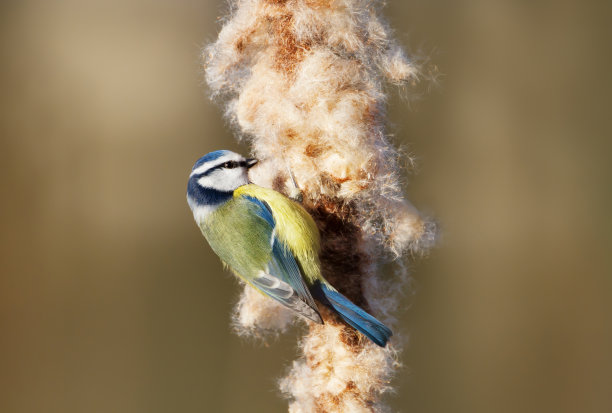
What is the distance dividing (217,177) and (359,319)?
18.7 inches

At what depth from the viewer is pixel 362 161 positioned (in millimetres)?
972

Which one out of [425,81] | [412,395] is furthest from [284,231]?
[412,395]

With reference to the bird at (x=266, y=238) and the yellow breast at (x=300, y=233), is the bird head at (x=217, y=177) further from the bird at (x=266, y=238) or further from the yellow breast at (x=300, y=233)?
the yellow breast at (x=300, y=233)

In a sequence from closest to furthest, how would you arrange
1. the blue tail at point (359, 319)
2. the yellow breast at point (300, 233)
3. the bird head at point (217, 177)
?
the blue tail at point (359, 319)
the yellow breast at point (300, 233)
the bird head at point (217, 177)

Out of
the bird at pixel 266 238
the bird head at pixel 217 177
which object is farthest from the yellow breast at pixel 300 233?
the bird head at pixel 217 177

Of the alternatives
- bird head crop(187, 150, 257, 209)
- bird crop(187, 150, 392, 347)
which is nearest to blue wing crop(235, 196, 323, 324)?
bird crop(187, 150, 392, 347)

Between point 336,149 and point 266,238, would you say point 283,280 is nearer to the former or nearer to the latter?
point 266,238

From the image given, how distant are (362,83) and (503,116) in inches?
51.6

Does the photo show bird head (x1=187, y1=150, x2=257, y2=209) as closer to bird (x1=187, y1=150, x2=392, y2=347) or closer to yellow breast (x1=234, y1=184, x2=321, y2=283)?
bird (x1=187, y1=150, x2=392, y2=347)

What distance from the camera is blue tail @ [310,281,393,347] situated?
0.91 meters

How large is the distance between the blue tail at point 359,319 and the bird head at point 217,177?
353mm

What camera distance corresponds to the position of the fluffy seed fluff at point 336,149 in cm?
97

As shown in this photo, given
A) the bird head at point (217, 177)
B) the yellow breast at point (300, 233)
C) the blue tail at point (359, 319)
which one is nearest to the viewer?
the blue tail at point (359, 319)

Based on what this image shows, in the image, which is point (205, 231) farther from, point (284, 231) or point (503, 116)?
point (503, 116)
